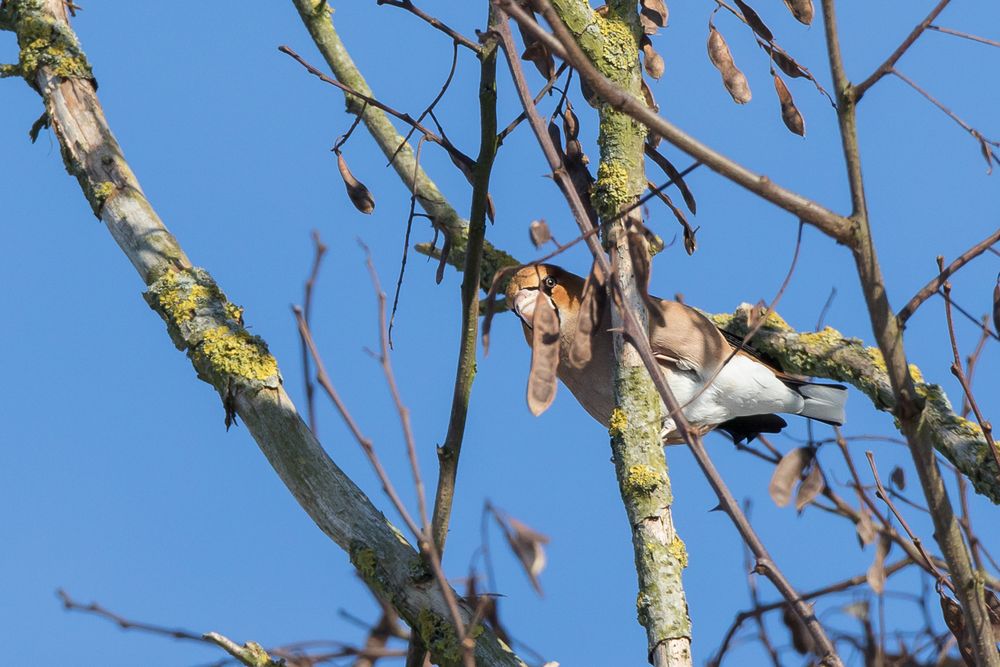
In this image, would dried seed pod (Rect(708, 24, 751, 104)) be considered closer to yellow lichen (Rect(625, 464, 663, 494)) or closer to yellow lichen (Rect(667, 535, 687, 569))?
yellow lichen (Rect(625, 464, 663, 494))

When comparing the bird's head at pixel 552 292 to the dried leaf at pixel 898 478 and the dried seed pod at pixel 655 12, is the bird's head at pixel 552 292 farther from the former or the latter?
the dried leaf at pixel 898 478

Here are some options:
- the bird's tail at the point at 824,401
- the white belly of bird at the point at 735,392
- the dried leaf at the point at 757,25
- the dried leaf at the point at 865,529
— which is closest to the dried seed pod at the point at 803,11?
the dried leaf at the point at 757,25

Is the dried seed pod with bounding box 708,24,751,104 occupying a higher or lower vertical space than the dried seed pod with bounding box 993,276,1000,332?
higher

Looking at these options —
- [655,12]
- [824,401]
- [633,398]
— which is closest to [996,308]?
[633,398]

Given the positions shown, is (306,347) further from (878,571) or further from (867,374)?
→ (867,374)

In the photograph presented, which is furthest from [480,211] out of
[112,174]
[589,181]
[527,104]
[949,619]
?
[112,174]

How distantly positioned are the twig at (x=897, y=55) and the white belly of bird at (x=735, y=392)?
270 centimetres

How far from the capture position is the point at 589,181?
279 centimetres

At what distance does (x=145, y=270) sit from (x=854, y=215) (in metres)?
2.36

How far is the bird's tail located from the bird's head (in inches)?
41.8

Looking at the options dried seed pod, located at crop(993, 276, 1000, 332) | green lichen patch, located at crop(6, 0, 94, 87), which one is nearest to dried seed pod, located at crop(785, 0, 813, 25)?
dried seed pod, located at crop(993, 276, 1000, 332)

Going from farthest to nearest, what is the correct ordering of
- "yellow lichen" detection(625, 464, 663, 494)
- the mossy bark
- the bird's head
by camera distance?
the bird's head, "yellow lichen" detection(625, 464, 663, 494), the mossy bark

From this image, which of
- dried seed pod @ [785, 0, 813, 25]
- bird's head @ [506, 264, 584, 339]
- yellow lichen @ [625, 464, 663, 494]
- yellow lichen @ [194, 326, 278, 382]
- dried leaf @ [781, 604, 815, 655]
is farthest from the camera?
bird's head @ [506, 264, 584, 339]

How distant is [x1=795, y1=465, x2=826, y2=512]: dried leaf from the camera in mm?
2172
